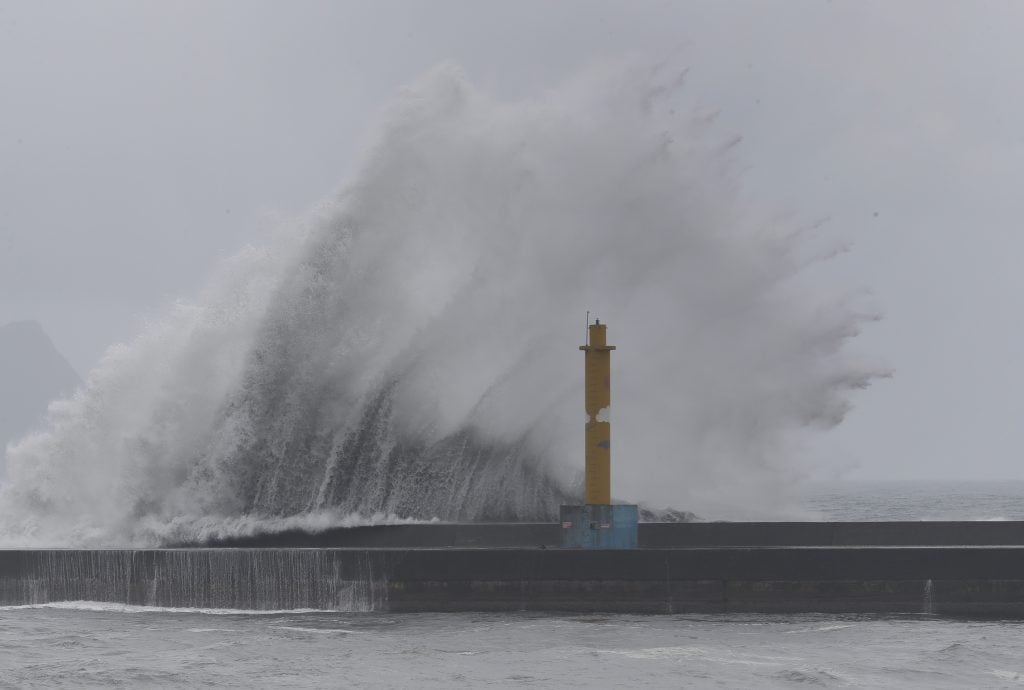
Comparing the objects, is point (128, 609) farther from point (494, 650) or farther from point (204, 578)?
point (494, 650)

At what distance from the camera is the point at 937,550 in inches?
703

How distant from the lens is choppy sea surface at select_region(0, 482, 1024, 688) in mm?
14344

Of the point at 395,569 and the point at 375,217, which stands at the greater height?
the point at 375,217

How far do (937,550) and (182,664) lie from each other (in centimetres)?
935

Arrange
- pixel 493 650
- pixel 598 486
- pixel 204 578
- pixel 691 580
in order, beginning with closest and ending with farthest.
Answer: pixel 493 650
pixel 691 580
pixel 204 578
pixel 598 486

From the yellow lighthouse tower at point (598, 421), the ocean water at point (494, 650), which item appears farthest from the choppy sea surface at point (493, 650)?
the yellow lighthouse tower at point (598, 421)

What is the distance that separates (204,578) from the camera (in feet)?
60.9

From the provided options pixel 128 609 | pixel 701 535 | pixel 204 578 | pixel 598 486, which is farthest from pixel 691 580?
pixel 128 609

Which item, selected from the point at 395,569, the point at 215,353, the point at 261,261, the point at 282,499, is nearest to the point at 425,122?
the point at 261,261

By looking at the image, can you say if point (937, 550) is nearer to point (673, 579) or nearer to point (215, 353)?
point (673, 579)

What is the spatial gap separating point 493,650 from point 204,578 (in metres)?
4.81

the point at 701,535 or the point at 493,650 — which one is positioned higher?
the point at 701,535

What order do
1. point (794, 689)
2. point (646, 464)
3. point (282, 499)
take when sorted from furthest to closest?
point (646, 464) < point (282, 499) < point (794, 689)

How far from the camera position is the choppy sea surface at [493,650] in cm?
1434
